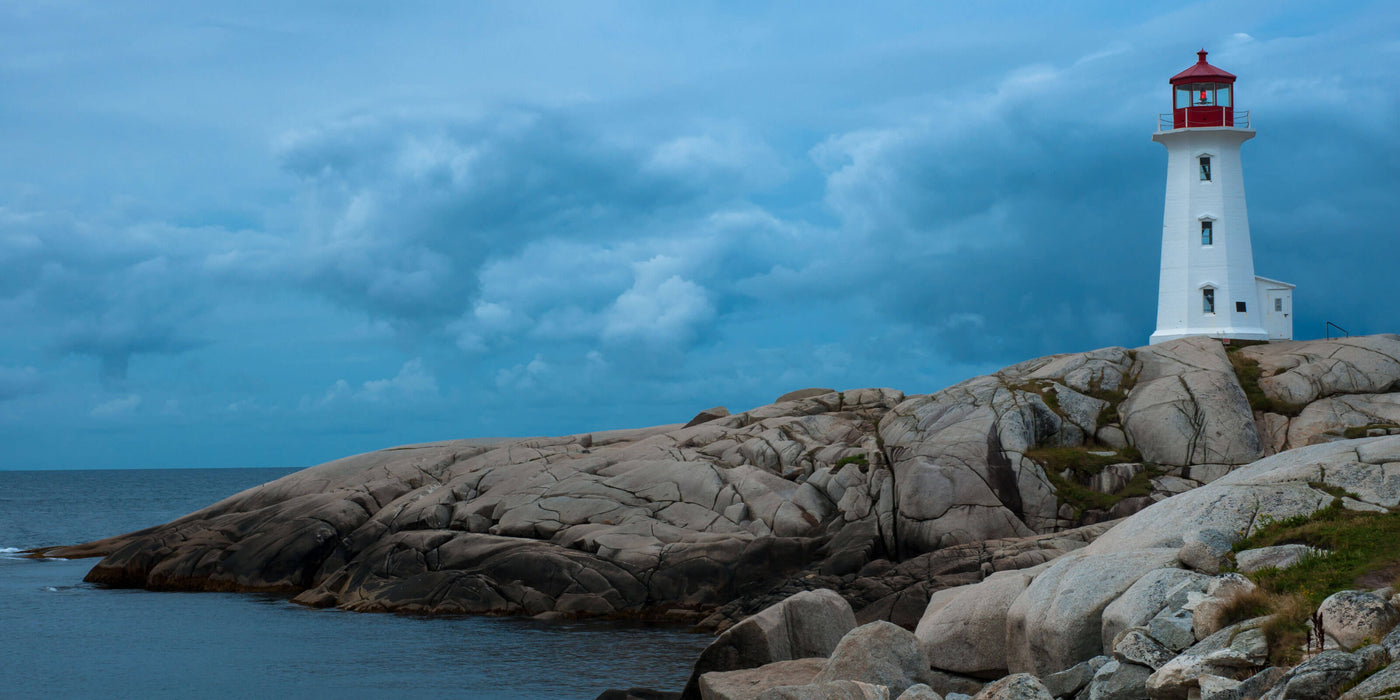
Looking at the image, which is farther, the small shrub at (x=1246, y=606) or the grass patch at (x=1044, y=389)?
the grass patch at (x=1044, y=389)

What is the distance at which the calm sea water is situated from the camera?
25.5 metres

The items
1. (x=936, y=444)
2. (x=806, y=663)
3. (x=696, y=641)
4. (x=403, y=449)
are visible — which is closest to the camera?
(x=806, y=663)

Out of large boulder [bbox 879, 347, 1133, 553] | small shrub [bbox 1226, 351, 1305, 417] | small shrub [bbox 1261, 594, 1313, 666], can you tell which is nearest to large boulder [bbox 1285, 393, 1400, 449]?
small shrub [bbox 1226, 351, 1305, 417]

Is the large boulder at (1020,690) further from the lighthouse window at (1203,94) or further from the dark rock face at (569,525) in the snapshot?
the lighthouse window at (1203,94)

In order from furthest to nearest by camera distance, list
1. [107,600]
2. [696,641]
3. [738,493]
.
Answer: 1. [107,600]
2. [738,493]
3. [696,641]

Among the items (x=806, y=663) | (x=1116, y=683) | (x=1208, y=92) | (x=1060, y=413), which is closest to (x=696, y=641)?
(x=806, y=663)

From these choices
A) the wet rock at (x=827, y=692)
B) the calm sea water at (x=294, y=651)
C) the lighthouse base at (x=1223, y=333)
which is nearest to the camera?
the wet rock at (x=827, y=692)

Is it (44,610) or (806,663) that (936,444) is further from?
(44,610)

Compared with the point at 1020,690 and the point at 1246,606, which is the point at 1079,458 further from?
the point at 1020,690

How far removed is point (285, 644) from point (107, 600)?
1348 centimetres

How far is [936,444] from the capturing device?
3288 centimetres

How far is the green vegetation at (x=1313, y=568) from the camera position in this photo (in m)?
12.7

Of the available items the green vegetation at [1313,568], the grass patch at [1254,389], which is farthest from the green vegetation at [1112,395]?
the green vegetation at [1313,568]

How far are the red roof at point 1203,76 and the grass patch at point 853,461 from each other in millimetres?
20646
